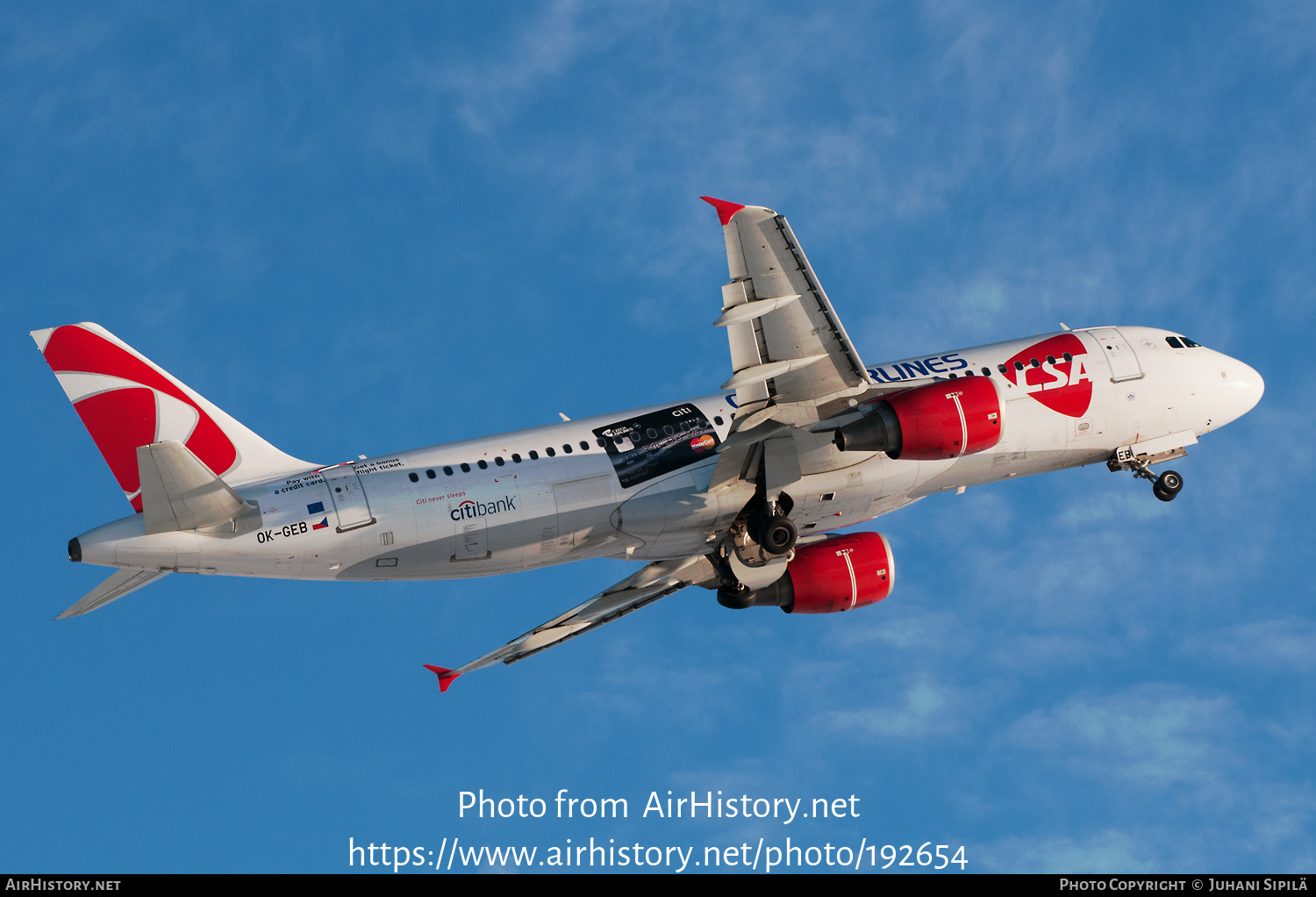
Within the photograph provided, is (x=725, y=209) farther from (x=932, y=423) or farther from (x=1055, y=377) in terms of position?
(x=1055, y=377)

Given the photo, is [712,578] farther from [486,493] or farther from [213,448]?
[213,448]

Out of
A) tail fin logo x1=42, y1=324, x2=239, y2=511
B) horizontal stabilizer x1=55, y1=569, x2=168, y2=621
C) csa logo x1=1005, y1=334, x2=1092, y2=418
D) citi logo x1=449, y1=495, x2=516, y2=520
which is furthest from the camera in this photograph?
csa logo x1=1005, y1=334, x2=1092, y2=418

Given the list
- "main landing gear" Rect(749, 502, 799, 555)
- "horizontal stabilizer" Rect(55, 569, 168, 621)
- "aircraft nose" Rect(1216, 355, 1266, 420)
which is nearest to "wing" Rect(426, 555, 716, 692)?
"main landing gear" Rect(749, 502, 799, 555)

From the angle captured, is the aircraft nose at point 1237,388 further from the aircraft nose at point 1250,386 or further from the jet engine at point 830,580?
the jet engine at point 830,580

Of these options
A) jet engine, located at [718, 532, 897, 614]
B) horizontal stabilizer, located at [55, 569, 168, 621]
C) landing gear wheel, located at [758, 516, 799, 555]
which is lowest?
horizontal stabilizer, located at [55, 569, 168, 621]

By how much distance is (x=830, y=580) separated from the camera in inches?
→ 1280

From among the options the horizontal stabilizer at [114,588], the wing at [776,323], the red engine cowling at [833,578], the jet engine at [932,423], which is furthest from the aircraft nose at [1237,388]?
the horizontal stabilizer at [114,588]

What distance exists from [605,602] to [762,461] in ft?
24.7

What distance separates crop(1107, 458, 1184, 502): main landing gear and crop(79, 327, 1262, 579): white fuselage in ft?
1.98

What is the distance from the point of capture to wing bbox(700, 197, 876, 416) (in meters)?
23.4

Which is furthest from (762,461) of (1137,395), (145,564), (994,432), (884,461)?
(145,564)

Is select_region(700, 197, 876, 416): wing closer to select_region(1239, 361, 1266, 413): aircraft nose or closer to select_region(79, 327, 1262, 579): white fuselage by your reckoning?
select_region(79, 327, 1262, 579): white fuselage

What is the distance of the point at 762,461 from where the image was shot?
28.8 m

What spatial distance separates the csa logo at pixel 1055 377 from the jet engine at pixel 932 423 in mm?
4606
